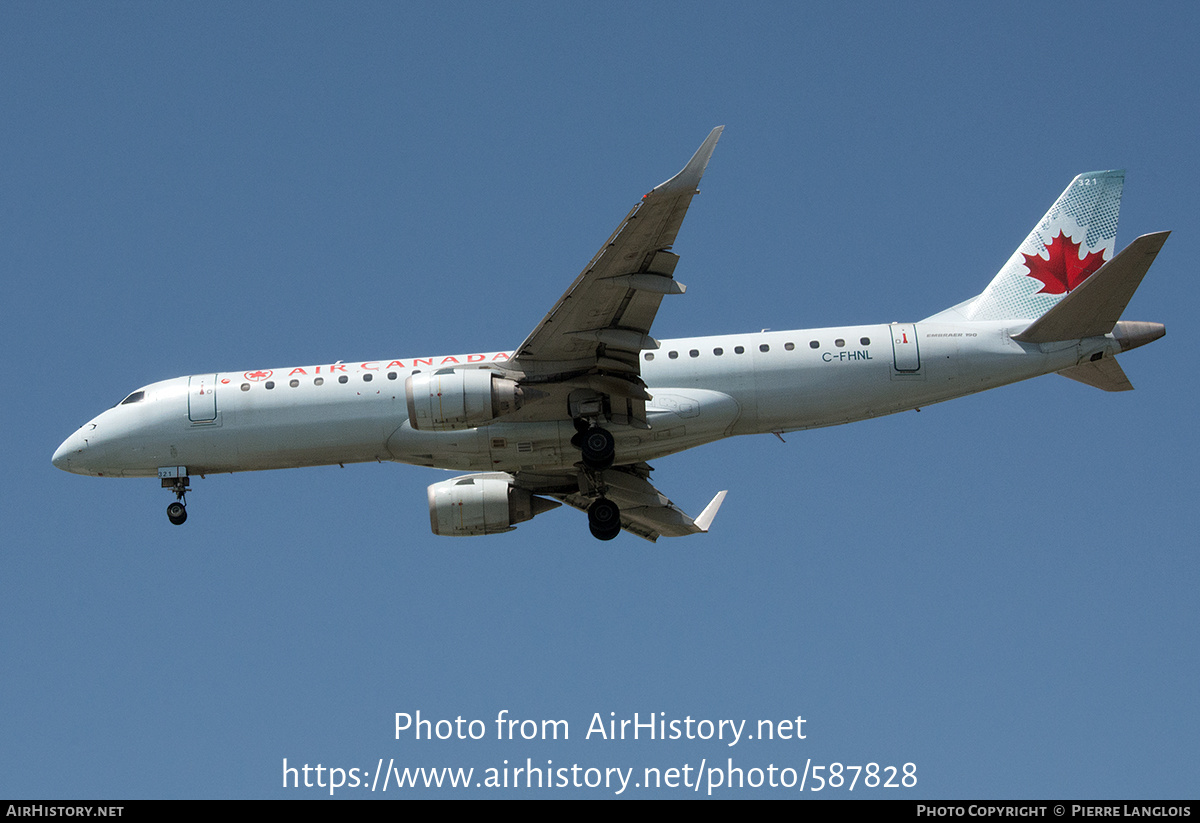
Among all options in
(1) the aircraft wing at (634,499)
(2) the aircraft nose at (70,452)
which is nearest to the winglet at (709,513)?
(1) the aircraft wing at (634,499)

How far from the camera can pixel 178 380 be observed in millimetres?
29922

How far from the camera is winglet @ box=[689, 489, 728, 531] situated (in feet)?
109

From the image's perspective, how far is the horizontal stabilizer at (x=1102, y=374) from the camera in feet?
93.3

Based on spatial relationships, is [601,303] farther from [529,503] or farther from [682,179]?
[529,503]

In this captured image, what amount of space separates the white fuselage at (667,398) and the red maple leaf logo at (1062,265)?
8.33 ft

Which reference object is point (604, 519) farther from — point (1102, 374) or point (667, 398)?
point (1102, 374)

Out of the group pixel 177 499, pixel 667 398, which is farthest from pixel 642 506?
pixel 177 499

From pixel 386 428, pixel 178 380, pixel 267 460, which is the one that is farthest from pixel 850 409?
pixel 178 380

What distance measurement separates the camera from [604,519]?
96.2 ft

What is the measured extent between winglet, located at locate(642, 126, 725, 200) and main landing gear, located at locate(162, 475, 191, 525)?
13.2 m

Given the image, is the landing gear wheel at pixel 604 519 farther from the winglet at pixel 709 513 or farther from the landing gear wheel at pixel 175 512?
the landing gear wheel at pixel 175 512

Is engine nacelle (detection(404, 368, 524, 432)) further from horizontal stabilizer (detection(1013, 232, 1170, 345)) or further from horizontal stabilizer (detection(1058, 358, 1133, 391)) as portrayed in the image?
horizontal stabilizer (detection(1058, 358, 1133, 391))

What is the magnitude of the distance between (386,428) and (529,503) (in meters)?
4.60

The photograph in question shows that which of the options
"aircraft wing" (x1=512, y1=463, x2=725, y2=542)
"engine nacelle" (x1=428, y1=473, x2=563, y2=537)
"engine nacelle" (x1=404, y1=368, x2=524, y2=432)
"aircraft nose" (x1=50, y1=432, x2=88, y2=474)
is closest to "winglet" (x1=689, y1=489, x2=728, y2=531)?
"aircraft wing" (x1=512, y1=463, x2=725, y2=542)
